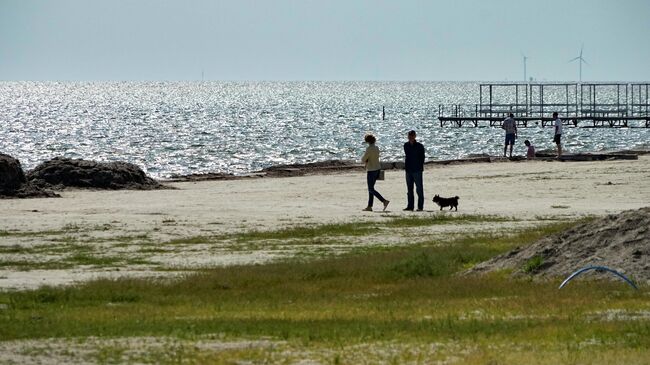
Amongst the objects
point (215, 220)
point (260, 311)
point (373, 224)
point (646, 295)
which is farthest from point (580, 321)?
point (215, 220)

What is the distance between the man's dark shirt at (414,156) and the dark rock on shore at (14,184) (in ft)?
35.8

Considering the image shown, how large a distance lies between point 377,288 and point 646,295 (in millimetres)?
3549

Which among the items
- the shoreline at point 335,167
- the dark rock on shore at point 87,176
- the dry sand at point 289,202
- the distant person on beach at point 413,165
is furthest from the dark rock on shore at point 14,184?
the distant person on beach at point 413,165

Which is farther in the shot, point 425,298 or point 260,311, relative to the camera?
point 425,298

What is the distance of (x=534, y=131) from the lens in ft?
353

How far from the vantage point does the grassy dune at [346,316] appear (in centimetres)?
1200

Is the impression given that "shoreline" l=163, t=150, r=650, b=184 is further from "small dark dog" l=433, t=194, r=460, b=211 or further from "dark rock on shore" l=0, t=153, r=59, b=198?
"small dark dog" l=433, t=194, r=460, b=211

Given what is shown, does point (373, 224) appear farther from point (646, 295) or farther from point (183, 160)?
point (183, 160)

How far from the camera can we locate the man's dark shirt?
29.8 metres

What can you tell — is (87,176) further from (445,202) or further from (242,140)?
(242,140)

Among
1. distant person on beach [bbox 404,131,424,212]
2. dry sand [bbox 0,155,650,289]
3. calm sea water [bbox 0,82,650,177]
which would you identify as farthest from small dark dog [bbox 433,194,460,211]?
calm sea water [bbox 0,82,650,177]

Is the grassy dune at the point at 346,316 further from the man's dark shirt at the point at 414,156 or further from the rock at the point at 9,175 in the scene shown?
the rock at the point at 9,175

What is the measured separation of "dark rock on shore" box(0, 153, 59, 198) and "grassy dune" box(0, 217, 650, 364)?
1656cm

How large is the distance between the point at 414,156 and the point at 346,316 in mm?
15411
